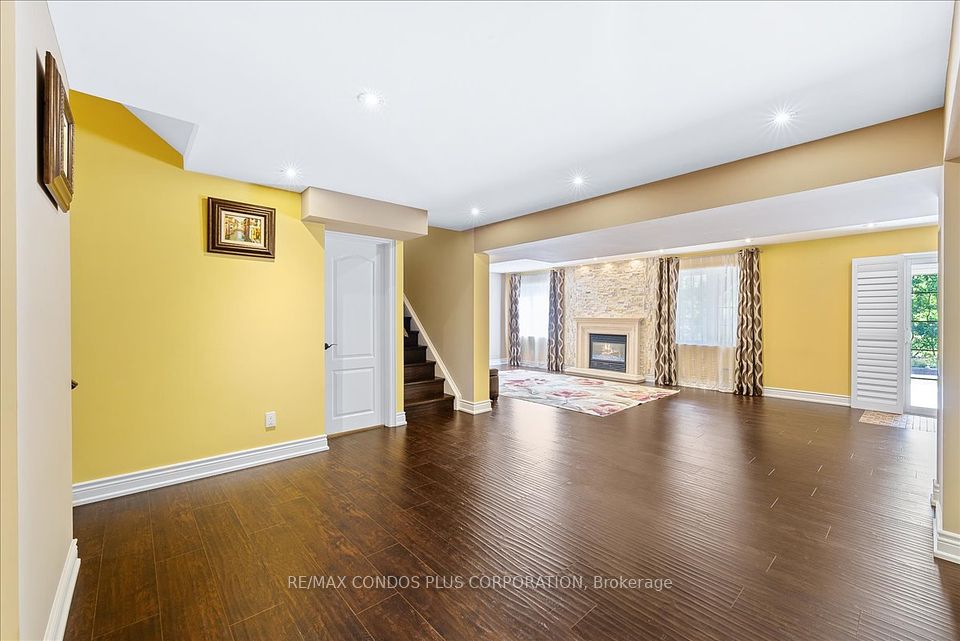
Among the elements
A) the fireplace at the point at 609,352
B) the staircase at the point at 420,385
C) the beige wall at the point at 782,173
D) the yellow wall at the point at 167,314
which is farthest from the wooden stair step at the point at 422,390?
the fireplace at the point at 609,352

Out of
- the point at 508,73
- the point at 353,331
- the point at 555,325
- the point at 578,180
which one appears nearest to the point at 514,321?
the point at 555,325

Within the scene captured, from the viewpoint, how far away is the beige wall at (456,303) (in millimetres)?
5289

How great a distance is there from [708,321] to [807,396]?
178cm

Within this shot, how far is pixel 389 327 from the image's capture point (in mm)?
4613

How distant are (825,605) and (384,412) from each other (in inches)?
156

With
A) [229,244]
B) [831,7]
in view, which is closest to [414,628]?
[831,7]

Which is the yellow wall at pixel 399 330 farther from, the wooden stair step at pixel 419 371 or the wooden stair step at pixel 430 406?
the wooden stair step at pixel 419 371

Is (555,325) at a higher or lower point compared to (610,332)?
higher

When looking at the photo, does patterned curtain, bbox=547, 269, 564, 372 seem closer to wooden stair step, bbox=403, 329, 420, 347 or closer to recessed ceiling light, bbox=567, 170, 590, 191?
wooden stair step, bbox=403, 329, 420, 347

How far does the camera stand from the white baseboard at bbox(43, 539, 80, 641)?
1.50m

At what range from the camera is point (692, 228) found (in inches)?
148

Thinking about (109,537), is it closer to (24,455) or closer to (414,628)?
(24,455)

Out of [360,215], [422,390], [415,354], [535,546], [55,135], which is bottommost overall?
[535,546]

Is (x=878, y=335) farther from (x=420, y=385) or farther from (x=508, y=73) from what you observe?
(x=508, y=73)
